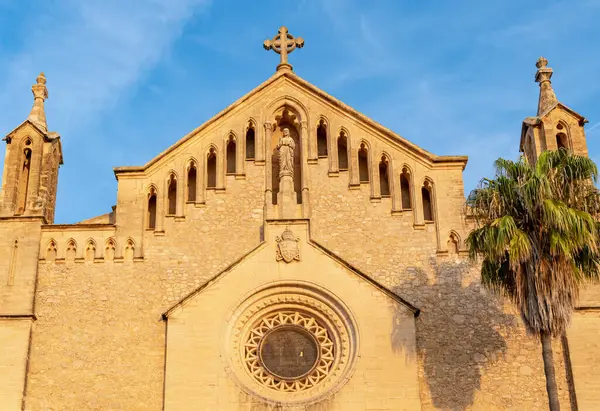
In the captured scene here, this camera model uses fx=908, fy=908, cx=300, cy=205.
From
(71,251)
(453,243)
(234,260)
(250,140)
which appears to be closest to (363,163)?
(250,140)

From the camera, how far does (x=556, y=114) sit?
2561 cm

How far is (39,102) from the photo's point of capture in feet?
88.2

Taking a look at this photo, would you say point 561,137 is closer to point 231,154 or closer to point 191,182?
point 231,154

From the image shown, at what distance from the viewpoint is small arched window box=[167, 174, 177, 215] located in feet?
83.5

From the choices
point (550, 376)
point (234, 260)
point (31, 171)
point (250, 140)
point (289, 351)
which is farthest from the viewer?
point (250, 140)

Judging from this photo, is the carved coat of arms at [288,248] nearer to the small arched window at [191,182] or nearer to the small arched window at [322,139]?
the small arched window at [191,182]

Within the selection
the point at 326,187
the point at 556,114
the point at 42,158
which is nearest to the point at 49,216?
the point at 42,158

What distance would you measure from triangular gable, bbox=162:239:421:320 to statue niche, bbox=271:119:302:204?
2097mm

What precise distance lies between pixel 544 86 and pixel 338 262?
8.47m

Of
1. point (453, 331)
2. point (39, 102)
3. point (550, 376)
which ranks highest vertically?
point (39, 102)

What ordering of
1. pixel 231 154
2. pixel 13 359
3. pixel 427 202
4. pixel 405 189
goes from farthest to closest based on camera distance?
pixel 231 154
pixel 405 189
pixel 427 202
pixel 13 359

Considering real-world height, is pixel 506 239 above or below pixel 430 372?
above

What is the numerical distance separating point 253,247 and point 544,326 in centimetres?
825

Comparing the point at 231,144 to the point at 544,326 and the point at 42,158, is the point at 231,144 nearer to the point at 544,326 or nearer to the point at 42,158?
the point at 42,158
